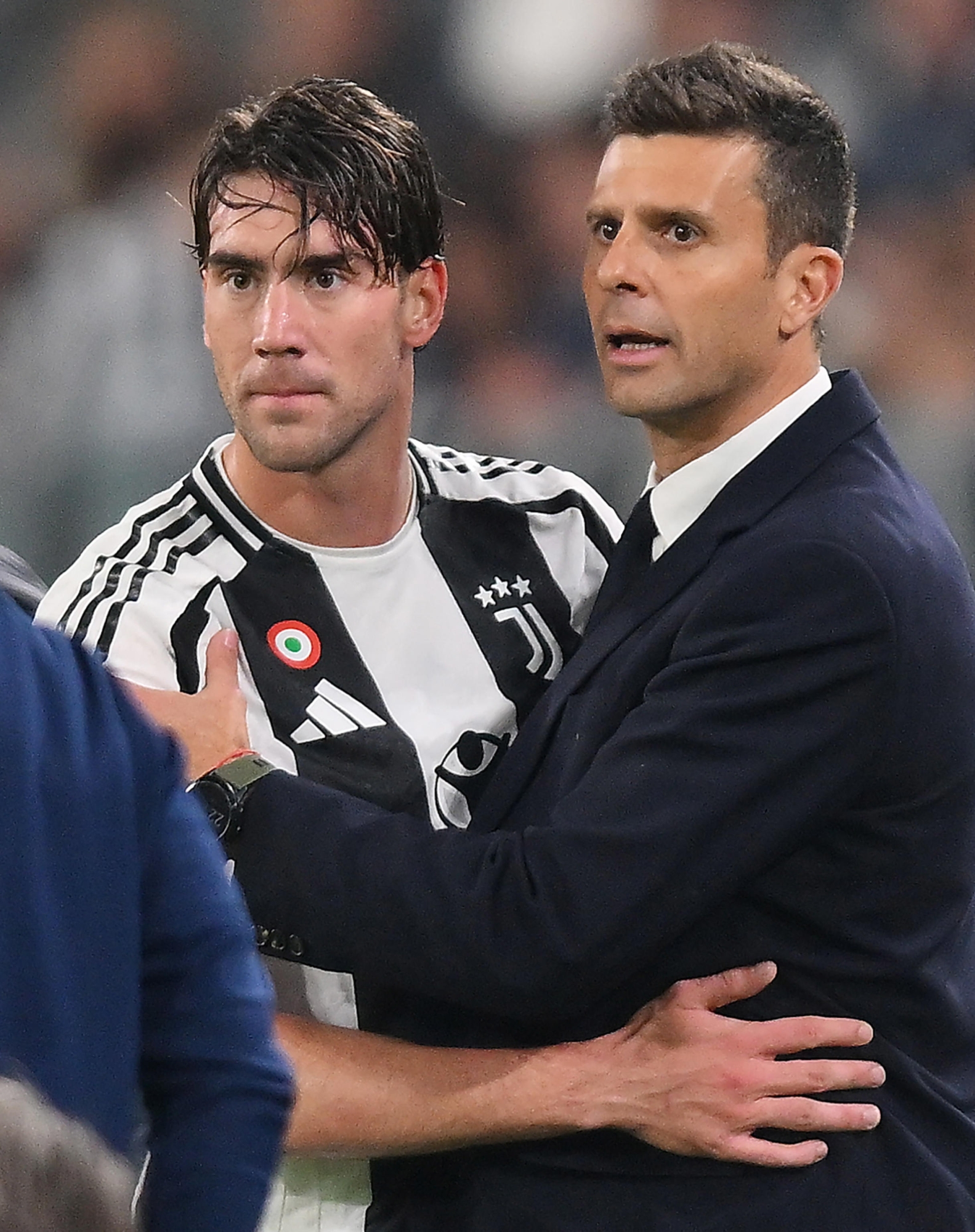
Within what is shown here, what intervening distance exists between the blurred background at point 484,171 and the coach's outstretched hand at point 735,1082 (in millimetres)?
1727

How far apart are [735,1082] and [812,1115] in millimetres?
67

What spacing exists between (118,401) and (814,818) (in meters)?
1.98

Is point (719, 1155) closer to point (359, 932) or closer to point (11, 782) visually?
point (359, 932)

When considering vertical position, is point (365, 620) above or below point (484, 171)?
below

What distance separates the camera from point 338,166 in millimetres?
1650

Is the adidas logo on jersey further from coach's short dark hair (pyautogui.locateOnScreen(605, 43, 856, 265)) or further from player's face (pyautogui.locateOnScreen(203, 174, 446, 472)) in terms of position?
coach's short dark hair (pyautogui.locateOnScreen(605, 43, 856, 265))

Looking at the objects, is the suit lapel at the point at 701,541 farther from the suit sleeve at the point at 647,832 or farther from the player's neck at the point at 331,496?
the player's neck at the point at 331,496

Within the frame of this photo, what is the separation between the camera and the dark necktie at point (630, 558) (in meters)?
1.58

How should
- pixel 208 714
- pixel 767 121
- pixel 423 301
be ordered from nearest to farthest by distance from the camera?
pixel 208 714 → pixel 767 121 → pixel 423 301

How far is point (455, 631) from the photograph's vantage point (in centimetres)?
170

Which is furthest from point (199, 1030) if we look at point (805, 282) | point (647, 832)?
point (805, 282)

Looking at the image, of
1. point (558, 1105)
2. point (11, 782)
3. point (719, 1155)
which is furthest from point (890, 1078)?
point (11, 782)

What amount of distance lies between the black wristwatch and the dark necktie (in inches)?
14.0

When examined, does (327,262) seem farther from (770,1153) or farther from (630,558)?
(770,1153)
